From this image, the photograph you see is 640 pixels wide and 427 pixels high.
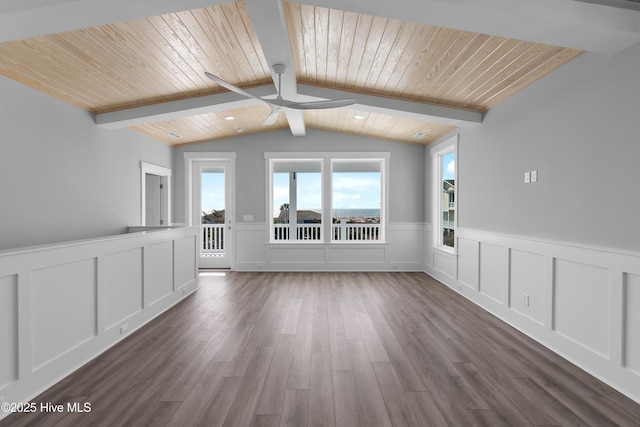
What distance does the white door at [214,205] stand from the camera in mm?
6074

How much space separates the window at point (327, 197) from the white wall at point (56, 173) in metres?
2.68

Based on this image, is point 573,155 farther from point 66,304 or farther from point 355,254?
point 66,304

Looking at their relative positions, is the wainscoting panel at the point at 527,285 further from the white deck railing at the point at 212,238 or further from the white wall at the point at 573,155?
the white deck railing at the point at 212,238

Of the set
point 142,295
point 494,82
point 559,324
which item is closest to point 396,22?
point 494,82

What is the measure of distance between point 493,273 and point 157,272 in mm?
4182

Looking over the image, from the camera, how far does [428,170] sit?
5.86 metres

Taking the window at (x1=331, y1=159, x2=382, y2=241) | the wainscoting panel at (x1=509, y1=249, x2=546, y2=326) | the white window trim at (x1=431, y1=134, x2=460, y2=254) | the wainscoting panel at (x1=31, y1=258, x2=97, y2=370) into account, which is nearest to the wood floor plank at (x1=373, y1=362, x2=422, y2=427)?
the wainscoting panel at (x1=509, y1=249, x2=546, y2=326)

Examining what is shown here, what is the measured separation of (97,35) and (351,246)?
4845mm

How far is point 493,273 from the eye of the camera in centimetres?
369

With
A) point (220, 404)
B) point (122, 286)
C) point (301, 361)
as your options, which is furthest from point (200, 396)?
point (122, 286)

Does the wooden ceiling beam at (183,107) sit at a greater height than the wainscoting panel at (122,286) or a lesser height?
greater

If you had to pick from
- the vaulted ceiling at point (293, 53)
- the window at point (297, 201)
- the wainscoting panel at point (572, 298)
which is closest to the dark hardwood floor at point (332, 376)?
the wainscoting panel at point (572, 298)

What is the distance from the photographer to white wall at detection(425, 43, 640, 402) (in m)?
2.11

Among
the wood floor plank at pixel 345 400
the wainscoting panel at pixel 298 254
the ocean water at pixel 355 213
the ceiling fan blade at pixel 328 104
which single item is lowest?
the wood floor plank at pixel 345 400
